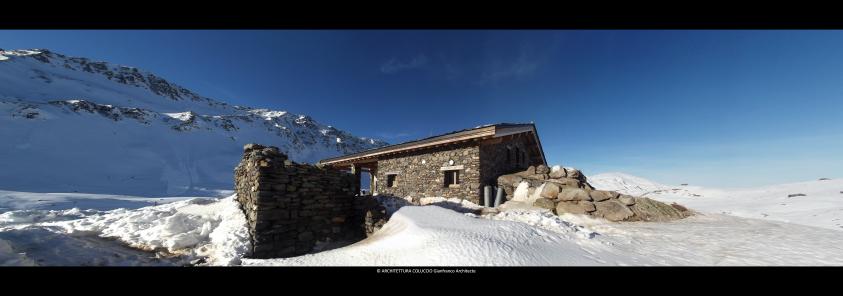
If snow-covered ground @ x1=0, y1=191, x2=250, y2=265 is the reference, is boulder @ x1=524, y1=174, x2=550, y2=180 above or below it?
above

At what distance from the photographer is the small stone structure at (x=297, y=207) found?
19.3ft

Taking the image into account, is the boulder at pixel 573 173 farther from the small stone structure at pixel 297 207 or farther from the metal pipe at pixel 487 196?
the small stone structure at pixel 297 207

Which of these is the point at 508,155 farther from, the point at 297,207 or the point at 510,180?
the point at 297,207

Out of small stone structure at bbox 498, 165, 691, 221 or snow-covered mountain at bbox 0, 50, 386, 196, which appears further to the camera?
snow-covered mountain at bbox 0, 50, 386, 196

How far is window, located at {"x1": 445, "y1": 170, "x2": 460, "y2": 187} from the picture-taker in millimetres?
11648

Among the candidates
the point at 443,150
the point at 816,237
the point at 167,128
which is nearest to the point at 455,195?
the point at 443,150

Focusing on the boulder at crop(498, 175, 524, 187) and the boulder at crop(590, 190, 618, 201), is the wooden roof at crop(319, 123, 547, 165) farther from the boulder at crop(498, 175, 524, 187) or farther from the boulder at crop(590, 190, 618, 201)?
the boulder at crop(590, 190, 618, 201)

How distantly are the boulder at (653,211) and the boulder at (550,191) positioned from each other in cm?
221
